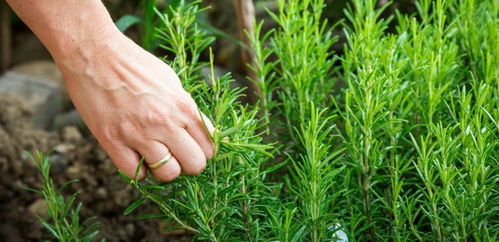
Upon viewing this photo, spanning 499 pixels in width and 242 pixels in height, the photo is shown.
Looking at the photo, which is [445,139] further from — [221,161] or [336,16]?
[336,16]

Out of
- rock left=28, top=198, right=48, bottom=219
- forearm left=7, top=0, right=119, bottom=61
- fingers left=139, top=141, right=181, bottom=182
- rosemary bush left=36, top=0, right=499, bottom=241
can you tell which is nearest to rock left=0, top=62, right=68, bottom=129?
rock left=28, top=198, right=48, bottom=219

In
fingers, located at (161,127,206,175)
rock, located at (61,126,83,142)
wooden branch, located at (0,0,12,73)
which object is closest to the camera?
fingers, located at (161,127,206,175)

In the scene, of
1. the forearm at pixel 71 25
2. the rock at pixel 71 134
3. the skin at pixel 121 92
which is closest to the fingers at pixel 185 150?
the skin at pixel 121 92

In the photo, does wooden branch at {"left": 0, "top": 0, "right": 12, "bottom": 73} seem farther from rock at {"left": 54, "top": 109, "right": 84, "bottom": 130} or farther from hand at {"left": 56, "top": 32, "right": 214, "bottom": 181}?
hand at {"left": 56, "top": 32, "right": 214, "bottom": 181}

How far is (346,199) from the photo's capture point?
4.65 ft

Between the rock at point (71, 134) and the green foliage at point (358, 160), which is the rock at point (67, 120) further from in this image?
the green foliage at point (358, 160)

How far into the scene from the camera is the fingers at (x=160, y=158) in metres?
1.16

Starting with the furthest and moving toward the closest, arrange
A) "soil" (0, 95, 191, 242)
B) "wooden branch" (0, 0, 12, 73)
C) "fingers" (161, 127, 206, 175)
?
"wooden branch" (0, 0, 12, 73), "soil" (0, 95, 191, 242), "fingers" (161, 127, 206, 175)

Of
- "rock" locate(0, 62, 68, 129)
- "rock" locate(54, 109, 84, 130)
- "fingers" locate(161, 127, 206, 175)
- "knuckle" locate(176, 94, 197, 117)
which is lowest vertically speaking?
"rock" locate(54, 109, 84, 130)

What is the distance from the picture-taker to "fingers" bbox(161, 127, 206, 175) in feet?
3.78

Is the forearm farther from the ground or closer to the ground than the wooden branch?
farther from the ground

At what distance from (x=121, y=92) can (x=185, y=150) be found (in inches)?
5.6

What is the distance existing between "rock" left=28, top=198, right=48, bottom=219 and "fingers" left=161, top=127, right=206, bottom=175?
44.9 inches

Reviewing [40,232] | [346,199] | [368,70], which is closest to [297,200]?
[346,199]
